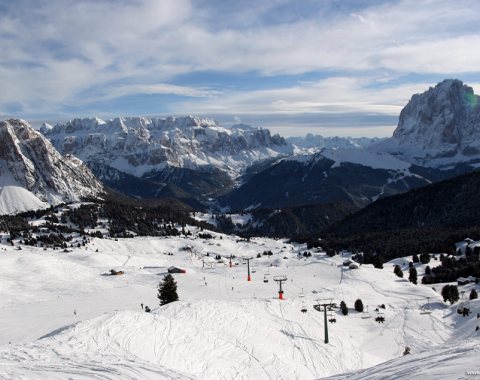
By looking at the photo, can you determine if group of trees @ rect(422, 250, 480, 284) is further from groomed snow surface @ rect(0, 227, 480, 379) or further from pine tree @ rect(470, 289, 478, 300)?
pine tree @ rect(470, 289, 478, 300)

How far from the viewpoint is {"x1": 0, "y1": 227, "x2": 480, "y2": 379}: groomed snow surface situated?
1281 inches

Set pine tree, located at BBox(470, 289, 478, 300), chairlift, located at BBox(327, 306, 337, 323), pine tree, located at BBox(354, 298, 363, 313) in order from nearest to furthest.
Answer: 1. chairlift, located at BBox(327, 306, 337, 323)
2. pine tree, located at BBox(354, 298, 363, 313)
3. pine tree, located at BBox(470, 289, 478, 300)

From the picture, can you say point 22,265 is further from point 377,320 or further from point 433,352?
point 433,352

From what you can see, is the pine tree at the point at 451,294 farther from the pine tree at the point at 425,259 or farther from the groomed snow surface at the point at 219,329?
the pine tree at the point at 425,259

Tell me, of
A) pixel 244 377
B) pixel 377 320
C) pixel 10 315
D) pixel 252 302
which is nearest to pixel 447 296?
pixel 377 320

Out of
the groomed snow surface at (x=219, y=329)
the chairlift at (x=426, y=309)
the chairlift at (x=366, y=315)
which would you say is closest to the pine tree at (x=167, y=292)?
the groomed snow surface at (x=219, y=329)

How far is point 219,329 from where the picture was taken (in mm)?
54000

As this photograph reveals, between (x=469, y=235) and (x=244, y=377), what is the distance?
166357 millimetres

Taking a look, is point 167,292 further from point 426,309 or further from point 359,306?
point 426,309

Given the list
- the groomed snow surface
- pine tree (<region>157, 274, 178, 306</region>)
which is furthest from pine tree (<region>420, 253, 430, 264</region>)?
pine tree (<region>157, 274, 178, 306</region>)

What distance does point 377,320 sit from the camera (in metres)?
76.3

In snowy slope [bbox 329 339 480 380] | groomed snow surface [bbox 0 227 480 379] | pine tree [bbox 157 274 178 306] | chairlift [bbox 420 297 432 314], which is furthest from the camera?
chairlift [bbox 420 297 432 314]

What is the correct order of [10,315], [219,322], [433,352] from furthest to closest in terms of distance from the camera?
[10,315] < [219,322] < [433,352]

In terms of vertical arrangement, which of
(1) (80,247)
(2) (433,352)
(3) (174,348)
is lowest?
(1) (80,247)
